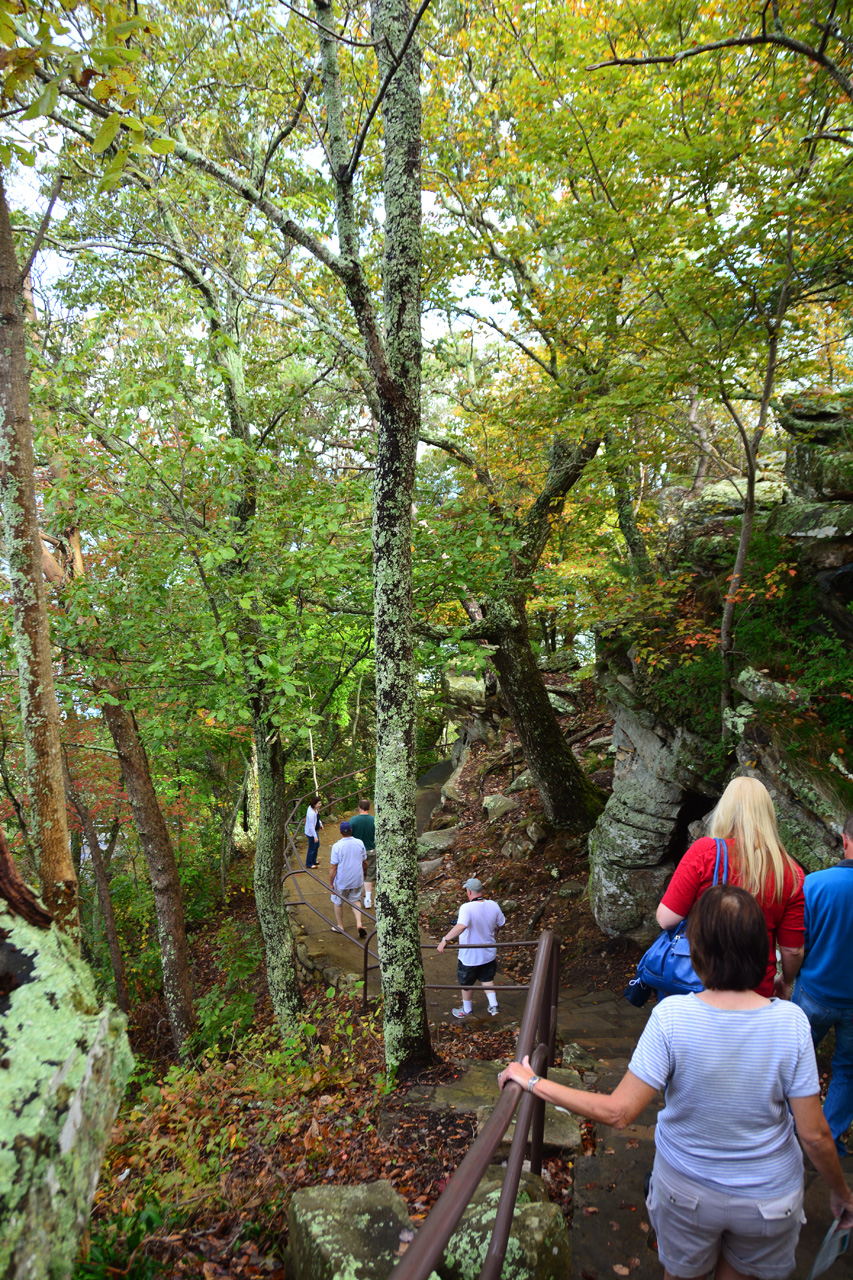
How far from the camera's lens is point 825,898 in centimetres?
286

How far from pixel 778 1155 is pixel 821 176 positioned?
22.0 feet

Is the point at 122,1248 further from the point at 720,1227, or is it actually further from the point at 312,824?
the point at 312,824

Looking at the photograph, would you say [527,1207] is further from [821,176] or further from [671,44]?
[671,44]

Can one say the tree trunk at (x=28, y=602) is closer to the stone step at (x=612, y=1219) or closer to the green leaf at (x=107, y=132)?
the green leaf at (x=107, y=132)

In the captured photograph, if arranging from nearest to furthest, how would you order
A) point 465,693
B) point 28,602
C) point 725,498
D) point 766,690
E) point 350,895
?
point 28,602
point 766,690
point 725,498
point 350,895
point 465,693

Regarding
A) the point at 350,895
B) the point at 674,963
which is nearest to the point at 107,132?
the point at 674,963

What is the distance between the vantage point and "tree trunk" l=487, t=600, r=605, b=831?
9.80 meters

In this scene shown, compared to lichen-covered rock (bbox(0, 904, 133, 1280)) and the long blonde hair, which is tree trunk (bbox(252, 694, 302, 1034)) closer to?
the long blonde hair

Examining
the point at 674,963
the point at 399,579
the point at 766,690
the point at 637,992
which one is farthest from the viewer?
the point at 766,690

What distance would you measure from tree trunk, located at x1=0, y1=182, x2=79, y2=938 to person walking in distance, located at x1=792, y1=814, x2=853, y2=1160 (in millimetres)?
3575

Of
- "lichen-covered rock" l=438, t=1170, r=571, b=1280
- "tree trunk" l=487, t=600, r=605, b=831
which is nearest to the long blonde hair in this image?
"lichen-covered rock" l=438, t=1170, r=571, b=1280

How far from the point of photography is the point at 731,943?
186cm

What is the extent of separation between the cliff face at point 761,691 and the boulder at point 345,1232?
13.3ft

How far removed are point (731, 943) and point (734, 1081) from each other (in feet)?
1.21
